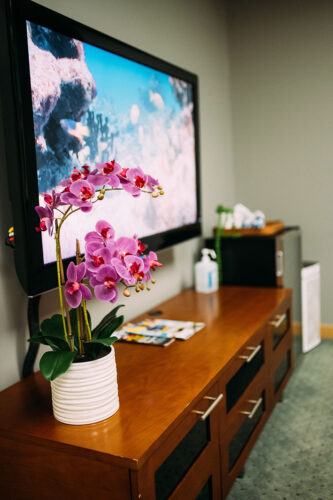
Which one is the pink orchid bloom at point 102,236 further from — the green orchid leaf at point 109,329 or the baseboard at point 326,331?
the baseboard at point 326,331

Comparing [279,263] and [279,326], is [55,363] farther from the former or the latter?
[279,263]

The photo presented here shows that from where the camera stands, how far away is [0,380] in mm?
1481

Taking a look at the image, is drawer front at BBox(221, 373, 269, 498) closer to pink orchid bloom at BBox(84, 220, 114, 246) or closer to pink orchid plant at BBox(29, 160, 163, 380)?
pink orchid plant at BBox(29, 160, 163, 380)

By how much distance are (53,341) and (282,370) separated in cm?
153

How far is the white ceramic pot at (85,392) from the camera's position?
117 centimetres

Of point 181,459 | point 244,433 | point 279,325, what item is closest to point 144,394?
point 181,459

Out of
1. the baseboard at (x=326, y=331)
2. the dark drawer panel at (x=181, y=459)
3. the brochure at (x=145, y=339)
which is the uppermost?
the brochure at (x=145, y=339)

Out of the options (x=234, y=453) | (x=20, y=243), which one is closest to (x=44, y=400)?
(x=20, y=243)

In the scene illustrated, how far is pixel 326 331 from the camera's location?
3389 mm

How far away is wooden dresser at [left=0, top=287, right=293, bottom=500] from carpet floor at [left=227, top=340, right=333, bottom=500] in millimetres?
126

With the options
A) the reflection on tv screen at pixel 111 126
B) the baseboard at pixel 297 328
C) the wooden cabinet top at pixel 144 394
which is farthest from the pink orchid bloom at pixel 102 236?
the baseboard at pixel 297 328

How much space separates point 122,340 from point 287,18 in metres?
2.56

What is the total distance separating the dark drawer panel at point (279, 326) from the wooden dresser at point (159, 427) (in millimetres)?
101

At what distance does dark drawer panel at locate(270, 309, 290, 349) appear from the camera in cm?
222
